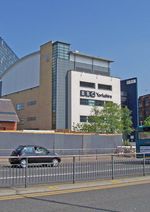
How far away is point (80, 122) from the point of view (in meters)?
86.3

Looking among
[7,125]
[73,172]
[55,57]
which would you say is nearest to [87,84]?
[55,57]

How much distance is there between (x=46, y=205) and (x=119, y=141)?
36.8m

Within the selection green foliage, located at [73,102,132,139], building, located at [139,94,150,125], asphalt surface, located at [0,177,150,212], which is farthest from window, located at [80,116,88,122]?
asphalt surface, located at [0,177,150,212]

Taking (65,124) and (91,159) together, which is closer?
(91,159)

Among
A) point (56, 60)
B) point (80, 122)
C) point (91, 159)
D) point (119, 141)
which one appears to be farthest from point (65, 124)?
point (91, 159)

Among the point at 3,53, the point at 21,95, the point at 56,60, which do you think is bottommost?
the point at 21,95

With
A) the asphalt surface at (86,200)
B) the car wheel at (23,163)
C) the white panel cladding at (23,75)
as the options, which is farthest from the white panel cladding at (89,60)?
the asphalt surface at (86,200)

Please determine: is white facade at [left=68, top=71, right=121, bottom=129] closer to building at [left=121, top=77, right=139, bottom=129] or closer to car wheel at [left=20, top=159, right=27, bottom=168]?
building at [left=121, top=77, right=139, bottom=129]

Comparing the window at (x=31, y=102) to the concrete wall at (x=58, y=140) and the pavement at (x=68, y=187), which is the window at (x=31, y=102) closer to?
the concrete wall at (x=58, y=140)

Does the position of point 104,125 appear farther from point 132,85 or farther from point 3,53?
point 3,53

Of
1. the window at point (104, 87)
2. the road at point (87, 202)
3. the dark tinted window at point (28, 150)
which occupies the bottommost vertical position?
the road at point (87, 202)

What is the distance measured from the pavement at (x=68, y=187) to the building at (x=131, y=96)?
92.8 meters

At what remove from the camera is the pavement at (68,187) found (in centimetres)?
1164

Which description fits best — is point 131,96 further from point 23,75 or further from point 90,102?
point 23,75
